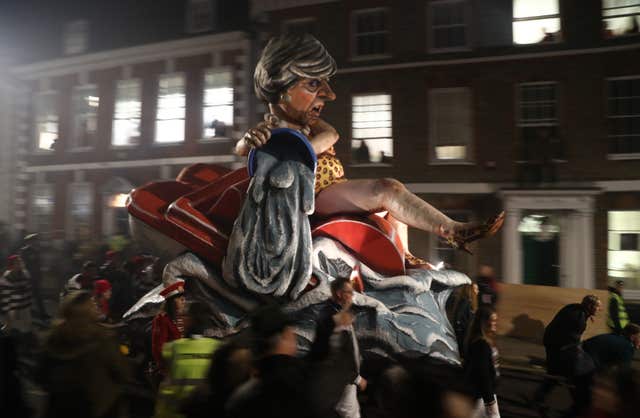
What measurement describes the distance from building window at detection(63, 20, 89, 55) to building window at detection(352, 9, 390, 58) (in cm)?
1045

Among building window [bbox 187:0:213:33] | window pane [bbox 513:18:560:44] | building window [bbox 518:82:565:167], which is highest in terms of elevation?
building window [bbox 187:0:213:33]

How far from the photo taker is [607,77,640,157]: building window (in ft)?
42.4

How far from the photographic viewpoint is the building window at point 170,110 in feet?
56.9

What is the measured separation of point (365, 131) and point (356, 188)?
35.1ft

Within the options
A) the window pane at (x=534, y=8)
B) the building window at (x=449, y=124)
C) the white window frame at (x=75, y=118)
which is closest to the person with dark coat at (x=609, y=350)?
the building window at (x=449, y=124)

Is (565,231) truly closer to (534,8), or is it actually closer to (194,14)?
(534,8)

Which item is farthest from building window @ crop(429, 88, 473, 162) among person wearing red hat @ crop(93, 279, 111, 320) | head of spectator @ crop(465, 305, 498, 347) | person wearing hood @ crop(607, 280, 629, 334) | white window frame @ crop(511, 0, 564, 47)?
head of spectator @ crop(465, 305, 498, 347)

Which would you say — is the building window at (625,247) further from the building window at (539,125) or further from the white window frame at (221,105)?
the white window frame at (221,105)

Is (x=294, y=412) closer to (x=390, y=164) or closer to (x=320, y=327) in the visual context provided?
(x=320, y=327)

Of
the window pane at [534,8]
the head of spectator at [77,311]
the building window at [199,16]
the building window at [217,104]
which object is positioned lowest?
the head of spectator at [77,311]

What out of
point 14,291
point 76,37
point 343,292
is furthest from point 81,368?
point 76,37

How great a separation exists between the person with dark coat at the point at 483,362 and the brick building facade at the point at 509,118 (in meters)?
7.82

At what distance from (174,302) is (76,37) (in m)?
18.9

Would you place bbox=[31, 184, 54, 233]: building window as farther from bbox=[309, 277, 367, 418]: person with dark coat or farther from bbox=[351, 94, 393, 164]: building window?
bbox=[309, 277, 367, 418]: person with dark coat
